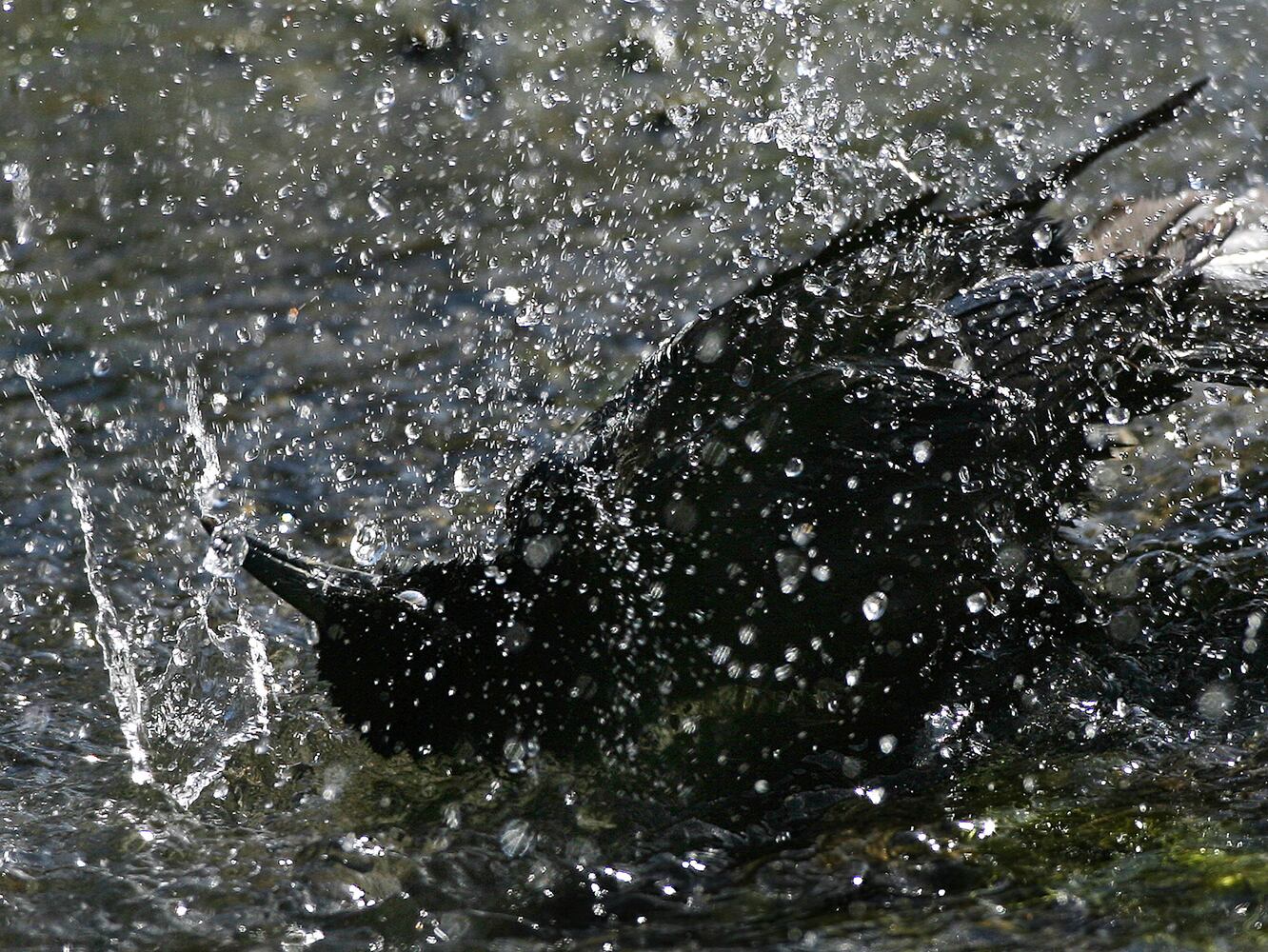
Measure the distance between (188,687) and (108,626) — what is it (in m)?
0.41

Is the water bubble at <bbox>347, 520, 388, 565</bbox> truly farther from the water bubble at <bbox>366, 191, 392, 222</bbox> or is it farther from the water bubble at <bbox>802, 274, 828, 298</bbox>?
the water bubble at <bbox>366, 191, 392, 222</bbox>

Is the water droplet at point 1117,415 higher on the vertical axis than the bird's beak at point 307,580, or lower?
higher

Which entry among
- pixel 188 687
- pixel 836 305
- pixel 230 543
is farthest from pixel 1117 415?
pixel 188 687

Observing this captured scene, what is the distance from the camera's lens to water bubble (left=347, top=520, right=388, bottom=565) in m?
4.74

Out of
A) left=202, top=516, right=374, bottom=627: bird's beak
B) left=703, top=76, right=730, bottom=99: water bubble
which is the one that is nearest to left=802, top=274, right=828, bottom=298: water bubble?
left=202, top=516, right=374, bottom=627: bird's beak

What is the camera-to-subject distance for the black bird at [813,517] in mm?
3424

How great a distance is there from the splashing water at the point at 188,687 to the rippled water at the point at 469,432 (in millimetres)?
13

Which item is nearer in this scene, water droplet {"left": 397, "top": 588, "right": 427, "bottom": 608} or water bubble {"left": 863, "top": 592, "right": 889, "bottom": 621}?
water droplet {"left": 397, "top": 588, "right": 427, "bottom": 608}

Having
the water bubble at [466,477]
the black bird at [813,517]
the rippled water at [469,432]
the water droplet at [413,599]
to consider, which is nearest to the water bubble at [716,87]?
the rippled water at [469,432]

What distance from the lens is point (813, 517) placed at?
3.51 m

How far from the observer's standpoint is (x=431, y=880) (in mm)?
3316

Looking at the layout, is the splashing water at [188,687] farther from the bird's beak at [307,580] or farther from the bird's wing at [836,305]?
the bird's wing at [836,305]

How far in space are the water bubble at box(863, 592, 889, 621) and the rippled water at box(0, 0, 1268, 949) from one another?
40cm

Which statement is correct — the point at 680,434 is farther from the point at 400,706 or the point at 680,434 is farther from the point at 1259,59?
the point at 1259,59
